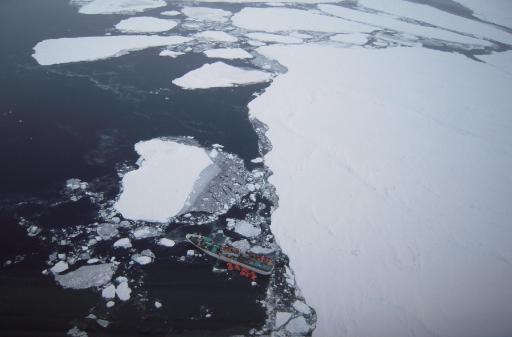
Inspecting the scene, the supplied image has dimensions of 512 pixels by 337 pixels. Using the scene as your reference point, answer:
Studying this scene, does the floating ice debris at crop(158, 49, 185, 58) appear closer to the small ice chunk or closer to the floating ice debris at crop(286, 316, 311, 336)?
the small ice chunk

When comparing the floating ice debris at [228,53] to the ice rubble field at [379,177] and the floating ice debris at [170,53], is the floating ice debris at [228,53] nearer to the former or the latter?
the ice rubble field at [379,177]

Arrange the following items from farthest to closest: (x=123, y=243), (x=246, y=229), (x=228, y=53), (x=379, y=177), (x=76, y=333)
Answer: (x=228, y=53)
(x=379, y=177)
(x=246, y=229)
(x=123, y=243)
(x=76, y=333)

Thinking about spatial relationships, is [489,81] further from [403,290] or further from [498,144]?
[403,290]

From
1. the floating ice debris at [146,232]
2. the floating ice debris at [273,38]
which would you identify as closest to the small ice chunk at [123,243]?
the floating ice debris at [146,232]

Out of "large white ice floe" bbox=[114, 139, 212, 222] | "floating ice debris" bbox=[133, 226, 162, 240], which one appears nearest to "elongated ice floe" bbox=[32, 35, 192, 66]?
"large white ice floe" bbox=[114, 139, 212, 222]

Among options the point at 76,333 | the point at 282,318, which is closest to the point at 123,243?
the point at 76,333

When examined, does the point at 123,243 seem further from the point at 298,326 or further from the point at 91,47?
the point at 91,47
